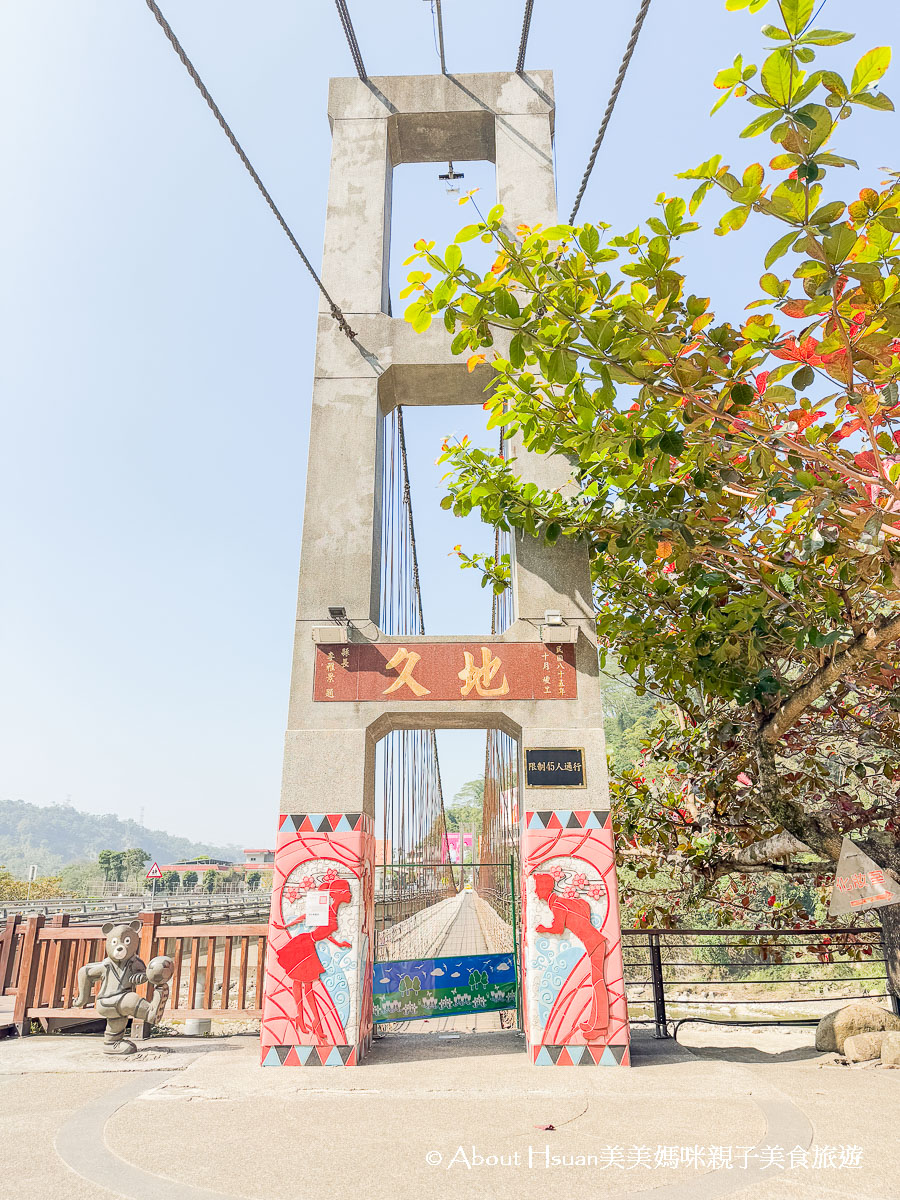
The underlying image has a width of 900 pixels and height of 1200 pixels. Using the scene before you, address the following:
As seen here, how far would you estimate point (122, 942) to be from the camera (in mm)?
6254

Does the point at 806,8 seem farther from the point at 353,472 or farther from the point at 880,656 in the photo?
the point at 353,472

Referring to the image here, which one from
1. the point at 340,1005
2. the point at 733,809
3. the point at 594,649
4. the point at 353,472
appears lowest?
the point at 340,1005

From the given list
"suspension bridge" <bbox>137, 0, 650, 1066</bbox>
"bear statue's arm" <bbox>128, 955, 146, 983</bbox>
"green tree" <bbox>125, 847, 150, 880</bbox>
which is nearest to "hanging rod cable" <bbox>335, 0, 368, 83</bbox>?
"suspension bridge" <bbox>137, 0, 650, 1066</bbox>

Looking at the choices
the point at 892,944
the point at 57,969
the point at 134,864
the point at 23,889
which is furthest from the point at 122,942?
the point at 134,864

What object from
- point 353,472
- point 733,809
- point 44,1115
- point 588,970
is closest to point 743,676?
point 733,809

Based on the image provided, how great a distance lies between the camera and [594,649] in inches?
258

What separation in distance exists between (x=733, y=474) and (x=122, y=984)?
6.37 metres

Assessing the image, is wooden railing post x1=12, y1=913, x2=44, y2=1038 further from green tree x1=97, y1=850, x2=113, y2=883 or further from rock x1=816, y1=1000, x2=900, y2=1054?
green tree x1=97, y1=850, x2=113, y2=883

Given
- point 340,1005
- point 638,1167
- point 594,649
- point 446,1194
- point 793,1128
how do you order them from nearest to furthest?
point 446,1194 → point 638,1167 → point 793,1128 → point 340,1005 → point 594,649

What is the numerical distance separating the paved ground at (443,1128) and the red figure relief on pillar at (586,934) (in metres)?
0.33

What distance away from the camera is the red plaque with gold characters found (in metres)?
6.40

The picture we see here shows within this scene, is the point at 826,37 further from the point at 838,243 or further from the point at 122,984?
the point at 122,984

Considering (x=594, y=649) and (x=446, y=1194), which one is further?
(x=594, y=649)

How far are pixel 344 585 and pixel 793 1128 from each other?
4.97m
